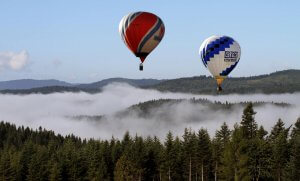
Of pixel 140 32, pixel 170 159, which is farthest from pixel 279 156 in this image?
pixel 140 32

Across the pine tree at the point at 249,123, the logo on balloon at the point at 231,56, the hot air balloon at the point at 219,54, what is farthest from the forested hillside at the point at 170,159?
the logo on balloon at the point at 231,56

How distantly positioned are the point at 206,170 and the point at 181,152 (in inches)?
323

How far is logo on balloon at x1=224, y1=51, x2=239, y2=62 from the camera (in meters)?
72.6

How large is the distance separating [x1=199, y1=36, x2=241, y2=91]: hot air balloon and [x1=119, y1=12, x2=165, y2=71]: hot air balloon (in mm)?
8595

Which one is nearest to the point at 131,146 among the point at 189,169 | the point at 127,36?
the point at 189,169

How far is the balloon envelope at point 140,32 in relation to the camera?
67.2 meters

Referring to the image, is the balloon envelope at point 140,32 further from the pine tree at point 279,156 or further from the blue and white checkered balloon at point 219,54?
the pine tree at point 279,156

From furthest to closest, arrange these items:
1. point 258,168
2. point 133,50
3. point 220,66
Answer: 1. point 258,168
2. point 220,66
3. point 133,50

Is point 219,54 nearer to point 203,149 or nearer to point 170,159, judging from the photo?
point 203,149

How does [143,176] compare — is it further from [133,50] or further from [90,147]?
[133,50]

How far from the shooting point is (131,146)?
104m

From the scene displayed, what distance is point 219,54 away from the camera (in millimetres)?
72250

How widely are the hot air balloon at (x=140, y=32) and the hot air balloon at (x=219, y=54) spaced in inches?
338

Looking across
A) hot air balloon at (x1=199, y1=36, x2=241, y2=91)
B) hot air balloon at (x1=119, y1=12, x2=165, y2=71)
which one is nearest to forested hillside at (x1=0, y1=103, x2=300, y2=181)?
hot air balloon at (x1=199, y1=36, x2=241, y2=91)
